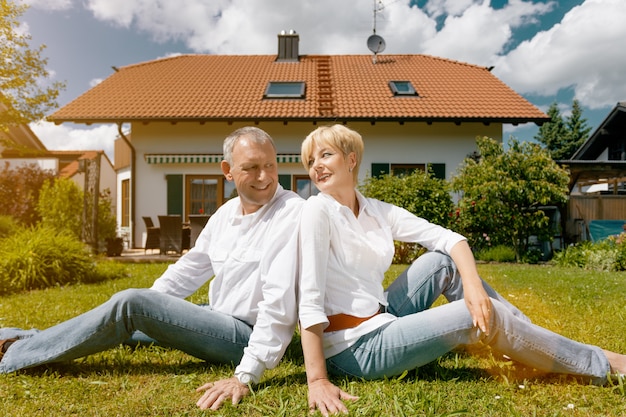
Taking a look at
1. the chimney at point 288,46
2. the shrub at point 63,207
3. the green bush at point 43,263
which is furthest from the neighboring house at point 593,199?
the shrub at point 63,207

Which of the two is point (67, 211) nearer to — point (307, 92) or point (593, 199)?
point (307, 92)

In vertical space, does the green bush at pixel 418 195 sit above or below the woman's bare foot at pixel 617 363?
above

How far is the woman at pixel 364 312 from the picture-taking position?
214cm

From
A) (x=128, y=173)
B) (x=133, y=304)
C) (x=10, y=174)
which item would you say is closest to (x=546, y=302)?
(x=133, y=304)

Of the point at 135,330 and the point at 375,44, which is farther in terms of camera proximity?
the point at 375,44

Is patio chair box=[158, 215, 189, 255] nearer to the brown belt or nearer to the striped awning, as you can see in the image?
the striped awning

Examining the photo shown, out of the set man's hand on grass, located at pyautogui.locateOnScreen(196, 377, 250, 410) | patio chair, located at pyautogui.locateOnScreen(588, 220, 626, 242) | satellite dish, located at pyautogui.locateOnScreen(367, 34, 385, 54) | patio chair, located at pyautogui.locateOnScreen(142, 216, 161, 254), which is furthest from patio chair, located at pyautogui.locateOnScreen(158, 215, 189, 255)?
satellite dish, located at pyautogui.locateOnScreen(367, 34, 385, 54)

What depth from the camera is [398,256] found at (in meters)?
9.55

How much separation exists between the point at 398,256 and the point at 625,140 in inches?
514

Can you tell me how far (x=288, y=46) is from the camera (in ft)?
58.1

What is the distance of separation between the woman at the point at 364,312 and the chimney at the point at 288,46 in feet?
52.4

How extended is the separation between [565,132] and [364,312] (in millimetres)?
55631

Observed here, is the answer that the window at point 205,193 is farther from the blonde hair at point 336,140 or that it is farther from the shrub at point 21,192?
the blonde hair at point 336,140

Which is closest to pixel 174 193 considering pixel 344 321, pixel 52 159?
pixel 52 159
